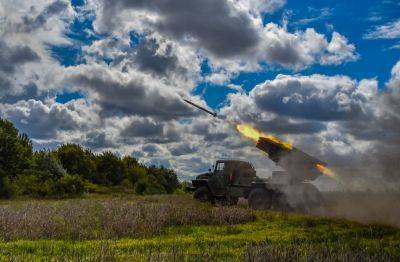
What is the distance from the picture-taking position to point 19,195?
44.2 metres

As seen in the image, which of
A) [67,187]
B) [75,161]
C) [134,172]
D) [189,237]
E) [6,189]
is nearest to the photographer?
[189,237]

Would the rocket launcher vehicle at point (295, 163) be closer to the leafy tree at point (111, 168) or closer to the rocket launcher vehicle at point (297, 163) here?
the rocket launcher vehicle at point (297, 163)

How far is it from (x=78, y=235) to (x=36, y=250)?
2.40 meters

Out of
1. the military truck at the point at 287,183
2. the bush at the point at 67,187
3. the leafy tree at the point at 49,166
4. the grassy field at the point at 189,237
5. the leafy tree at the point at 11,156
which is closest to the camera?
the grassy field at the point at 189,237

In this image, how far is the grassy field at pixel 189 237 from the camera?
10.8m

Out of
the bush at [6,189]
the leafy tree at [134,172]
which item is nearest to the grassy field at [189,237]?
the bush at [6,189]

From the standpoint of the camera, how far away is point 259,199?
84.8ft

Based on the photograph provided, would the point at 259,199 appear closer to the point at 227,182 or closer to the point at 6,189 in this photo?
the point at 227,182

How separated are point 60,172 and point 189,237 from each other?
111 ft

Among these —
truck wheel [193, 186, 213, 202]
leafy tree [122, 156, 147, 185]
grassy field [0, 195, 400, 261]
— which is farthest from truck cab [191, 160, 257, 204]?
leafy tree [122, 156, 147, 185]

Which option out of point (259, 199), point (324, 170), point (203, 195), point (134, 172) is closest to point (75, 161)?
point (134, 172)

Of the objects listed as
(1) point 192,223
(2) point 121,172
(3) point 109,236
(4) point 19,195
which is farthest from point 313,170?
(2) point 121,172

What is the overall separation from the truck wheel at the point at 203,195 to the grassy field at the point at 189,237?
7.83 metres

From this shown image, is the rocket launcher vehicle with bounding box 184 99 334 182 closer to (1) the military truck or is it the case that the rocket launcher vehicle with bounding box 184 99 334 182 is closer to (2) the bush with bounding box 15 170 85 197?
(1) the military truck
